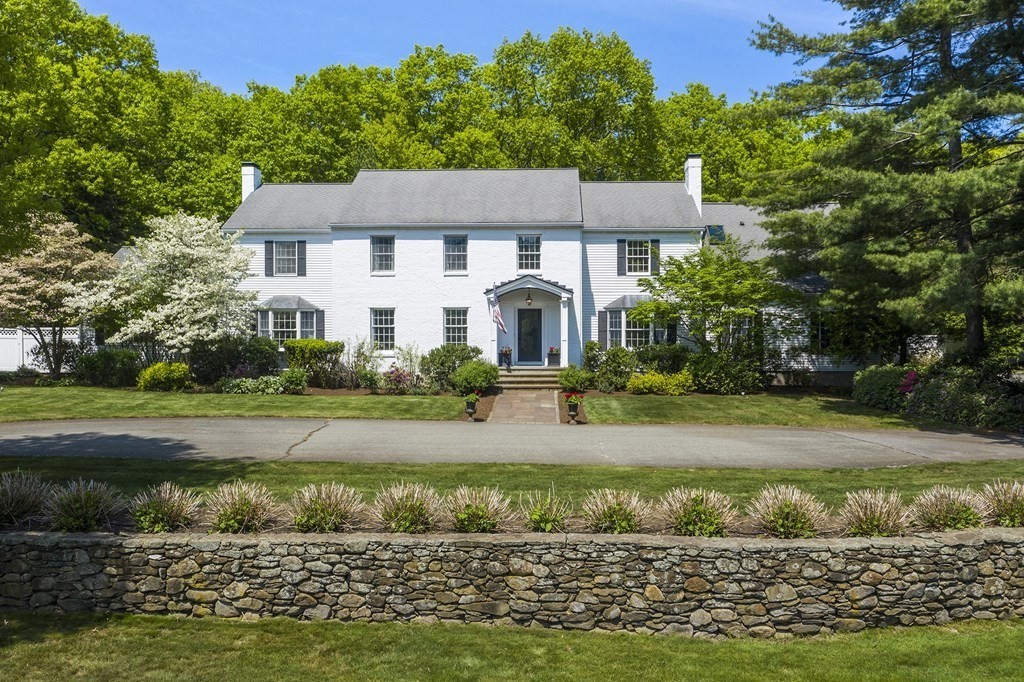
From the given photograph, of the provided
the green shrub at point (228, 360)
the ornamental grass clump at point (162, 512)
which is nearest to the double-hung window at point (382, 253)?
the green shrub at point (228, 360)

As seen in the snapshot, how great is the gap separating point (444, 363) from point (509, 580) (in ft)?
57.8

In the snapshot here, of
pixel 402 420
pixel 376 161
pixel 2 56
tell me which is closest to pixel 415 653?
pixel 2 56

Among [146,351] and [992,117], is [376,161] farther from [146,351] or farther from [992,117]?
[992,117]

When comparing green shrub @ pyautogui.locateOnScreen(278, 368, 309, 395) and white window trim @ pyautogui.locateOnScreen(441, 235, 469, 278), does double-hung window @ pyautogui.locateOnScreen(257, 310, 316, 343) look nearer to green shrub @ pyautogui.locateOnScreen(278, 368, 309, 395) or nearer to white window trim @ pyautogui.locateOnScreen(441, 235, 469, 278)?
green shrub @ pyautogui.locateOnScreen(278, 368, 309, 395)

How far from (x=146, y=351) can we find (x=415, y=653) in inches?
887

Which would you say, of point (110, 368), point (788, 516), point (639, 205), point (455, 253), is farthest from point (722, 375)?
point (110, 368)

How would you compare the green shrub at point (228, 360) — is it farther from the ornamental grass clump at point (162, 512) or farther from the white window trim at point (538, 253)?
the ornamental grass clump at point (162, 512)

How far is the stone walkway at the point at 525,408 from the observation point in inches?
789

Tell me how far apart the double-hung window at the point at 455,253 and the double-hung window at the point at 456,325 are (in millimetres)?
1636

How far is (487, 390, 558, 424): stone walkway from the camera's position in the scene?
789 inches

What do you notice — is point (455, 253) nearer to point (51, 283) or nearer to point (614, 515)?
point (51, 283)

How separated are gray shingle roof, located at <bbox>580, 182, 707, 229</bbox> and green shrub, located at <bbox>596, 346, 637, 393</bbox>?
5.59m

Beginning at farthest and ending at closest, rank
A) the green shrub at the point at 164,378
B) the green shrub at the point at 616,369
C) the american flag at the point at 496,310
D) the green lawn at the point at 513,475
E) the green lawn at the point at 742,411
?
the american flag at the point at 496,310 < the green shrub at the point at 616,369 < the green shrub at the point at 164,378 < the green lawn at the point at 742,411 < the green lawn at the point at 513,475

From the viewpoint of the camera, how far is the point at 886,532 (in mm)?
8164
